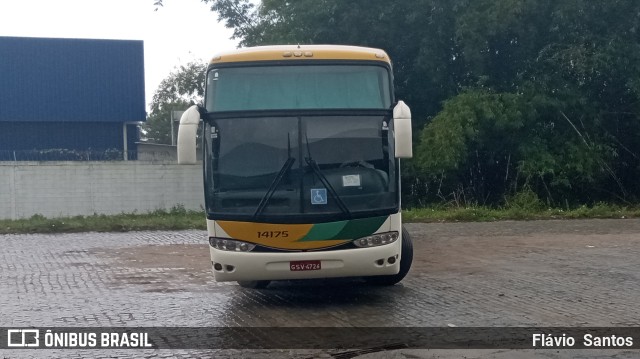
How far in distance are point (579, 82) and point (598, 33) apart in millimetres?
1752

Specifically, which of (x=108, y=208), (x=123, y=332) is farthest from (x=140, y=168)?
(x=123, y=332)

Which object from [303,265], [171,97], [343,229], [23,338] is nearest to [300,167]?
[343,229]

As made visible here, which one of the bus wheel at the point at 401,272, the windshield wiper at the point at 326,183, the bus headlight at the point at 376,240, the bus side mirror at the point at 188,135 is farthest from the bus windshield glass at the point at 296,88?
the bus wheel at the point at 401,272

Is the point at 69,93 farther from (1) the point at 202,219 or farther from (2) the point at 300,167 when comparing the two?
(2) the point at 300,167

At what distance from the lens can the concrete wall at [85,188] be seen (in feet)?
92.2

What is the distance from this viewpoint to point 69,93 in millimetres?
39031

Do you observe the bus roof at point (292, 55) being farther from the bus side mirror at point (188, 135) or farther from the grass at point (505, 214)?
the grass at point (505, 214)

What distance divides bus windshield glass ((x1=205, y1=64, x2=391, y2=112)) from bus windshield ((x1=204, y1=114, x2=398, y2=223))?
20 cm

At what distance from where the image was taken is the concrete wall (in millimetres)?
28094

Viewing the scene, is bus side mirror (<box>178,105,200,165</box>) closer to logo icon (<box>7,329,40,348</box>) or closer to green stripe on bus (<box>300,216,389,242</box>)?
green stripe on bus (<box>300,216,389,242</box>)

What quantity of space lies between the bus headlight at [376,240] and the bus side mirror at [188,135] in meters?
2.24

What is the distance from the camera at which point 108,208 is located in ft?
93.6

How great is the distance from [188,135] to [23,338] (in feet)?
9.74

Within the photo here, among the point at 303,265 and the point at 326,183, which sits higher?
the point at 326,183
